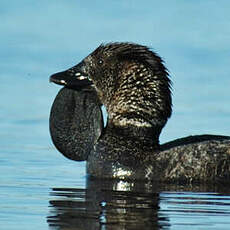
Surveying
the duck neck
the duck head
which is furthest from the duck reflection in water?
the duck head

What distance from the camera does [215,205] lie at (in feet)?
40.8

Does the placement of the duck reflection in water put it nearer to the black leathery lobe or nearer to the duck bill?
the black leathery lobe

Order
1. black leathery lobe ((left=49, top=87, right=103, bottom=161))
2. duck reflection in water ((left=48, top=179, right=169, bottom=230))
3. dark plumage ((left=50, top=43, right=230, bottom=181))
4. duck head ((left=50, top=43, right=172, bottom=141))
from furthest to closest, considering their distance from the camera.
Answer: black leathery lobe ((left=49, top=87, right=103, bottom=161))
duck head ((left=50, top=43, right=172, bottom=141))
dark plumage ((left=50, top=43, right=230, bottom=181))
duck reflection in water ((left=48, top=179, right=169, bottom=230))

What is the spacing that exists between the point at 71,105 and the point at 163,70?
1.23 metres

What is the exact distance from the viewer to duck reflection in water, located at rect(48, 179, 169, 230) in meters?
10.8

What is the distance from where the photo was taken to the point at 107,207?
11953mm

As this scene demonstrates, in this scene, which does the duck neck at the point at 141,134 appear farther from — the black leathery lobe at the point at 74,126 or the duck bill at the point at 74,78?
the duck bill at the point at 74,78

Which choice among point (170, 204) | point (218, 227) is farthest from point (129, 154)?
point (218, 227)

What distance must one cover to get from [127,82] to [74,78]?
74cm

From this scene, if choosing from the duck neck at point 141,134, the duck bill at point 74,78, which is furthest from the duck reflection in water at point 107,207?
the duck bill at point 74,78

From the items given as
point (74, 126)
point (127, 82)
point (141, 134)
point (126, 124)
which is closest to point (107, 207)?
point (141, 134)

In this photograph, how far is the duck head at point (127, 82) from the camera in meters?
15.0

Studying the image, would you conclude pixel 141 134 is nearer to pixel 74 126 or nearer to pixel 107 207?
pixel 74 126

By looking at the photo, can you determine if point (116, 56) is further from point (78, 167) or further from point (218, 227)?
point (218, 227)
